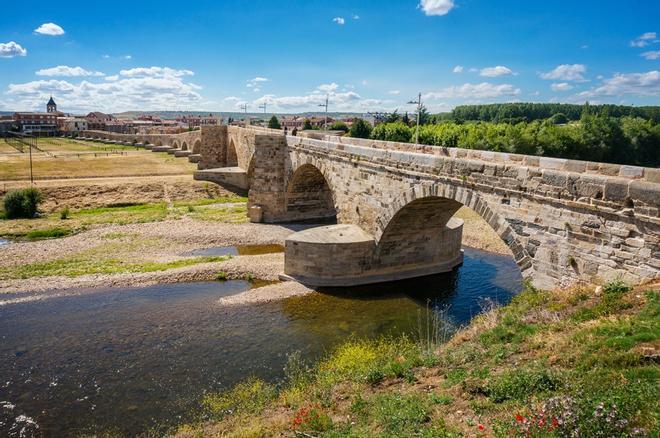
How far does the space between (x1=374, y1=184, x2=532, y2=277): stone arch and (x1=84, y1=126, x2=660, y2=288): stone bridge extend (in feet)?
0.12

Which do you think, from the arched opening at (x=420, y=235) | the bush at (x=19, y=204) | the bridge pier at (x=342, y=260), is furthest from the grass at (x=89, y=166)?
the arched opening at (x=420, y=235)

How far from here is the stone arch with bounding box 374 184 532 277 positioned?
12148 mm

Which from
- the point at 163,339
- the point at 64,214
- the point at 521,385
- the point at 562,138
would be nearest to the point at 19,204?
the point at 64,214

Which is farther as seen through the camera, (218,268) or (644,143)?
(644,143)

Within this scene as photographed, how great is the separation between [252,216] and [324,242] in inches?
472

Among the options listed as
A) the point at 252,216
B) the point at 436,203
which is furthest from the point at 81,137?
the point at 436,203

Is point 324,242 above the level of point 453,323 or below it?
above

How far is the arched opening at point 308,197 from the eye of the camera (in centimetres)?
2984

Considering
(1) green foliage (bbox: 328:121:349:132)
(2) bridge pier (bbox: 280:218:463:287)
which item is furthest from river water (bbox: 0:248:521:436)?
(1) green foliage (bbox: 328:121:349:132)

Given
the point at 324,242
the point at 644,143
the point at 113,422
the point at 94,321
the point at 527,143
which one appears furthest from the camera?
the point at 644,143

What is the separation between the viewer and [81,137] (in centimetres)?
10500

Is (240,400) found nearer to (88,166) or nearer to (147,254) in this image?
(147,254)

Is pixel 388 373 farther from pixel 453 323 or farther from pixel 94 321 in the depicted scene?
pixel 94 321

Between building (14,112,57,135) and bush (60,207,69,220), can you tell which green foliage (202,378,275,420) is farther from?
building (14,112,57,135)
